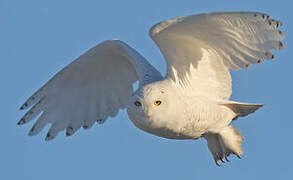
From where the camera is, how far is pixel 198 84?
9469 millimetres

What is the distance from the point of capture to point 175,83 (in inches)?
356

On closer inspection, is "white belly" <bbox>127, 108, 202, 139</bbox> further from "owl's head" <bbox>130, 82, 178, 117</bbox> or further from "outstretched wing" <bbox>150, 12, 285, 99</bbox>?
"outstretched wing" <bbox>150, 12, 285, 99</bbox>

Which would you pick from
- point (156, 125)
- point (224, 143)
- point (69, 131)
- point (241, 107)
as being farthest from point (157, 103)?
point (69, 131)

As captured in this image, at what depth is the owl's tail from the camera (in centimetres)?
1000

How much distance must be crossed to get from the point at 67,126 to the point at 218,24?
9.27 feet

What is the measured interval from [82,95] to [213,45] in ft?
7.54

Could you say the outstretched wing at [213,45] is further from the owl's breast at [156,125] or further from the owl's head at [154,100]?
the owl's breast at [156,125]

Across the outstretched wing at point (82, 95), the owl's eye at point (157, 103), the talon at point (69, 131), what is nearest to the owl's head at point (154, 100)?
the owl's eye at point (157, 103)

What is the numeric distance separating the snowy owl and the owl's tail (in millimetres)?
12

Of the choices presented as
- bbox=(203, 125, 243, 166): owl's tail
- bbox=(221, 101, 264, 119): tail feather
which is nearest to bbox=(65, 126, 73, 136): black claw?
bbox=(203, 125, 243, 166): owl's tail

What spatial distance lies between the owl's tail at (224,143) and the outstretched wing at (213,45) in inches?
21.7

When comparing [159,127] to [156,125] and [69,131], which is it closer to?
[156,125]

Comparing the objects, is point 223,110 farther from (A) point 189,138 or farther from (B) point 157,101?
(B) point 157,101

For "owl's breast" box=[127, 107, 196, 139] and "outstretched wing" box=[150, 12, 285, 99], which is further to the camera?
"outstretched wing" box=[150, 12, 285, 99]
